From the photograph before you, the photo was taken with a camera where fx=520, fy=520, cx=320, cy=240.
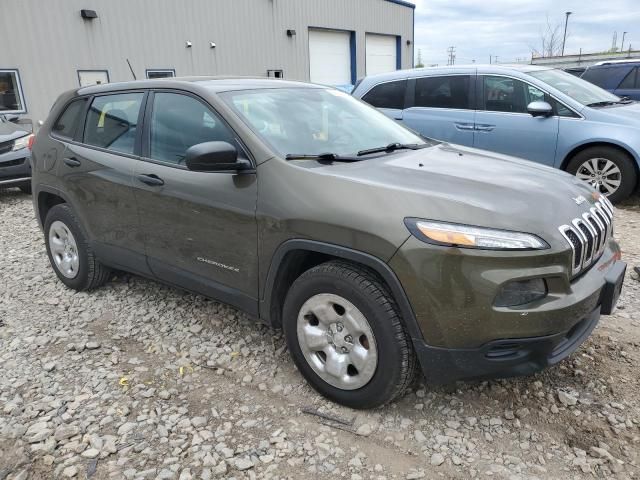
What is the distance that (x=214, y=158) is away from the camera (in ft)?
8.89

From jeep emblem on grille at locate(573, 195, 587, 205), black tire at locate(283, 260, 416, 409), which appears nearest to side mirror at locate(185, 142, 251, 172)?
black tire at locate(283, 260, 416, 409)

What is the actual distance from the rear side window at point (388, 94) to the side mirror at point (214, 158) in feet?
16.6

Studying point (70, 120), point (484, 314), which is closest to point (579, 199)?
point (484, 314)

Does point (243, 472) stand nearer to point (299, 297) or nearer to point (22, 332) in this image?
point (299, 297)

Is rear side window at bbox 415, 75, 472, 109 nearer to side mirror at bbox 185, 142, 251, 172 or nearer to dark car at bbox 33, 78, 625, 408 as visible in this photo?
dark car at bbox 33, 78, 625, 408

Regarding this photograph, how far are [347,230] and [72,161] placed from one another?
257 cm

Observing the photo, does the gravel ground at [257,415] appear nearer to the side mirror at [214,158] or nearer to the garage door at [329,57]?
the side mirror at [214,158]

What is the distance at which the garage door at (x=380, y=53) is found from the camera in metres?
24.3

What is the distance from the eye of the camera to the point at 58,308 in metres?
4.05

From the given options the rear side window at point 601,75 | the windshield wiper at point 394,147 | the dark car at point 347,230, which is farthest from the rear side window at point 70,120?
the rear side window at point 601,75

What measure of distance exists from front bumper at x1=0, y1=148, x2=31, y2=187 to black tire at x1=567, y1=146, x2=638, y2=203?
770cm

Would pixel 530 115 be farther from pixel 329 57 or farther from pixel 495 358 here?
pixel 329 57

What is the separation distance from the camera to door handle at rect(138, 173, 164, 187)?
3256mm

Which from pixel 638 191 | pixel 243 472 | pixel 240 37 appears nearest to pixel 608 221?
pixel 243 472
